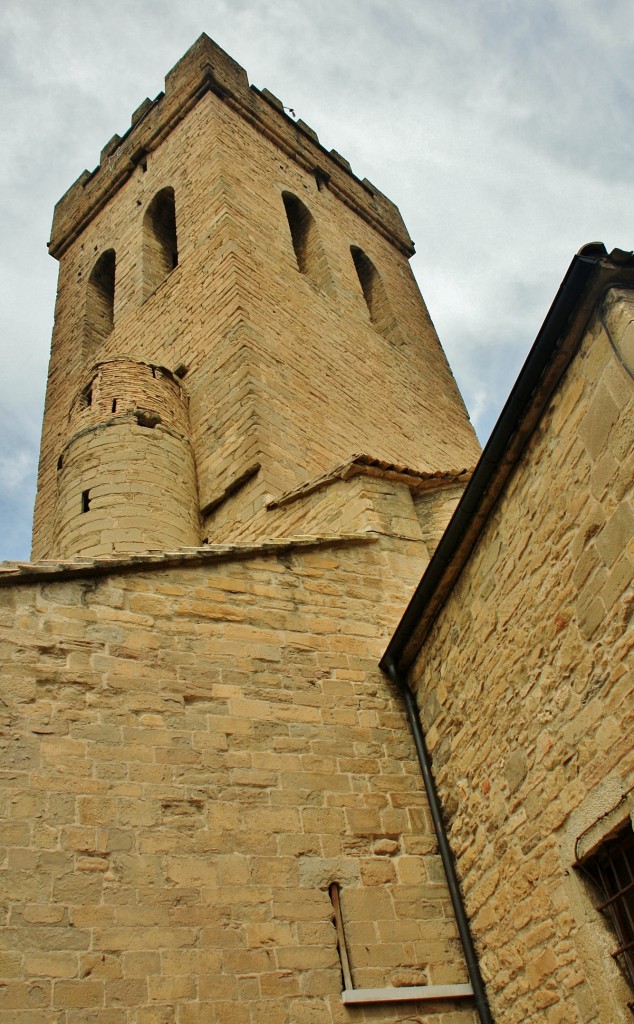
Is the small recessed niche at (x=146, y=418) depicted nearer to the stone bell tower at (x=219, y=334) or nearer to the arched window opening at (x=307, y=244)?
the stone bell tower at (x=219, y=334)

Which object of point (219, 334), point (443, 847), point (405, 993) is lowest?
point (405, 993)

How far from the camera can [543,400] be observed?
4.75 metres

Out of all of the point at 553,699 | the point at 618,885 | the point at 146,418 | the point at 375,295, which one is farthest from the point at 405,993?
the point at 375,295

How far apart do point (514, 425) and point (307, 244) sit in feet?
36.7

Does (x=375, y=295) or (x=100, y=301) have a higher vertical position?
(x=100, y=301)

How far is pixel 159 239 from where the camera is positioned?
1534cm

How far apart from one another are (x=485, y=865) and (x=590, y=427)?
2.48 meters

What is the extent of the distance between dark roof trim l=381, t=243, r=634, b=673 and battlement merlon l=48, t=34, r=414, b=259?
12429 millimetres

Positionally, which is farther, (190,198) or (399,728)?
(190,198)

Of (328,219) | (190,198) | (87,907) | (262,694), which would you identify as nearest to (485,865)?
(262,694)

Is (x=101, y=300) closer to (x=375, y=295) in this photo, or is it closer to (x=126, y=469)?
(x=375, y=295)

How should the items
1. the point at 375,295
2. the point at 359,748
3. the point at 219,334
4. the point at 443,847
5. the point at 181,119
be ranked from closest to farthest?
the point at 443,847
the point at 359,748
the point at 219,334
the point at 181,119
the point at 375,295

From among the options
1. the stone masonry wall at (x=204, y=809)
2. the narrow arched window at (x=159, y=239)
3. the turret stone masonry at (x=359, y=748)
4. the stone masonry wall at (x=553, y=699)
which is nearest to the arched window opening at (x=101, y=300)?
the narrow arched window at (x=159, y=239)

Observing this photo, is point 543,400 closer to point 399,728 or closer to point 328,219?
point 399,728
